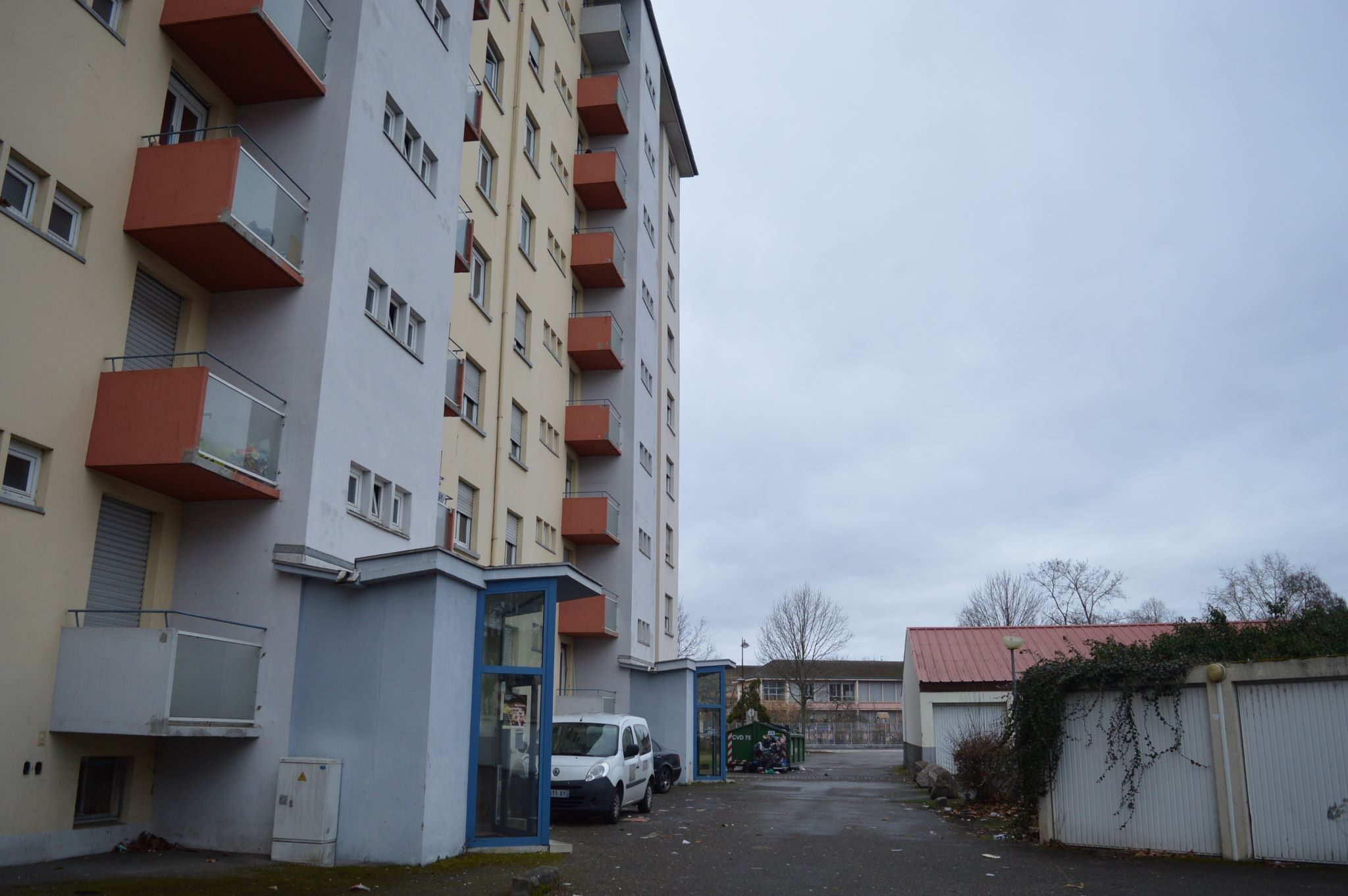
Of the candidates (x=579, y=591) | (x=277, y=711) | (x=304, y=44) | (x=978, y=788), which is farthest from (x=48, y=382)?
(x=978, y=788)

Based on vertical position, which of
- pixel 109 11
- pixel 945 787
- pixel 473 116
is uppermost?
pixel 473 116

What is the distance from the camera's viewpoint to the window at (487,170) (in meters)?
24.0

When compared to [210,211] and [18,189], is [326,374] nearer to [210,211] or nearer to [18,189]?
[210,211]

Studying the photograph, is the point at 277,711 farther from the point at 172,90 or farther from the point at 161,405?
the point at 172,90

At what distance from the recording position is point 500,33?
84.8 ft

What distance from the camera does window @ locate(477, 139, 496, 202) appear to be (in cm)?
2395

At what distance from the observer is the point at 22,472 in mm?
11086

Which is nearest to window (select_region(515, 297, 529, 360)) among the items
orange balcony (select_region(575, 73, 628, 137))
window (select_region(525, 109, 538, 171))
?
window (select_region(525, 109, 538, 171))

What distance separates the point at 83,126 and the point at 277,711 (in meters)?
7.32

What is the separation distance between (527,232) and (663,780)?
15.1 meters

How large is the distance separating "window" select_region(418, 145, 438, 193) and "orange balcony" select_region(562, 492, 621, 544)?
13.3 metres

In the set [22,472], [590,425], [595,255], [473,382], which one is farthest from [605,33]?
[22,472]

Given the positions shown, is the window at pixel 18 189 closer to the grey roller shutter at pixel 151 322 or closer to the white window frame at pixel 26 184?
the white window frame at pixel 26 184

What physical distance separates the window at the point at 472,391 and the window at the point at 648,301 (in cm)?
1346
